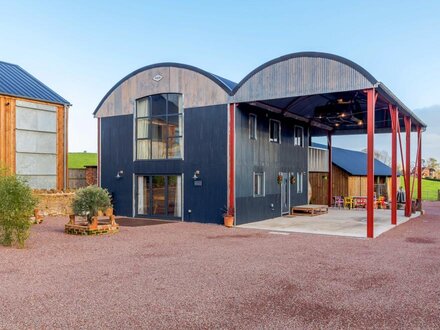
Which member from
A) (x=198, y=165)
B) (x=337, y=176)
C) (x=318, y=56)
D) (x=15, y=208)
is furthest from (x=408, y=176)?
(x=15, y=208)

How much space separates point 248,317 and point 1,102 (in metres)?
17.7

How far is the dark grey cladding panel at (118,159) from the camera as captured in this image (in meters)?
17.1

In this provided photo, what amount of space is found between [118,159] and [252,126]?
6.04 metres

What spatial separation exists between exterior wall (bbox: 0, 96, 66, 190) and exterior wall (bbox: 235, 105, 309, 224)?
429 inches

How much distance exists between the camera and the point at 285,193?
1858 centimetres

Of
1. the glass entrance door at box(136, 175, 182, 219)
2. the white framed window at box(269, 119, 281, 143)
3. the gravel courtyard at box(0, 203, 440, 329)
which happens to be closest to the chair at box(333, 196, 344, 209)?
the white framed window at box(269, 119, 281, 143)

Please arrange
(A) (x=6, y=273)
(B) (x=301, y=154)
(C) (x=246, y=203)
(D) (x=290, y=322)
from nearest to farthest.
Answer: (D) (x=290, y=322)
(A) (x=6, y=273)
(C) (x=246, y=203)
(B) (x=301, y=154)

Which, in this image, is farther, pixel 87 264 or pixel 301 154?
pixel 301 154

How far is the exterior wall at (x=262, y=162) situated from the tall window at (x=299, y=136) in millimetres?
217

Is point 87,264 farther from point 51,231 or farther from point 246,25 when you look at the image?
point 246,25

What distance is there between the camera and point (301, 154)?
2044cm

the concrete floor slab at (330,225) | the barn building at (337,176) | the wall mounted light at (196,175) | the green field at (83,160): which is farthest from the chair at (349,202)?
the green field at (83,160)

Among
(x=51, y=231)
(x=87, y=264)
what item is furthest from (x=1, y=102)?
(x=87, y=264)

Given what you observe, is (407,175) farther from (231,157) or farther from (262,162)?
(231,157)
